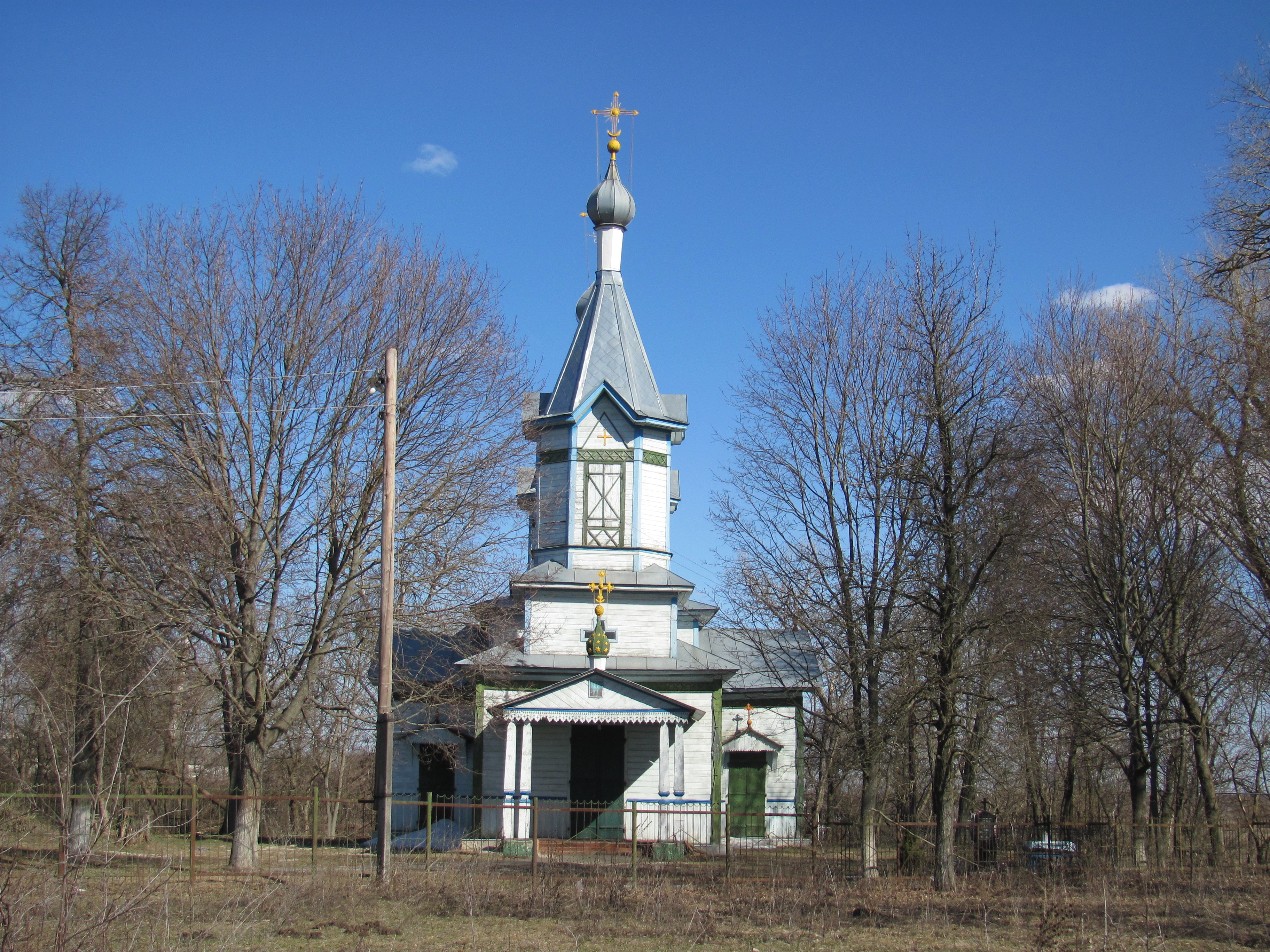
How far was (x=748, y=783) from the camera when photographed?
27656 millimetres

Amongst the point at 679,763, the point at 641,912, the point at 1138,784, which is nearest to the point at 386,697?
the point at 641,912

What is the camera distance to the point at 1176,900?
1473cm

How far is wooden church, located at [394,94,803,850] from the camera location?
23.4 metres

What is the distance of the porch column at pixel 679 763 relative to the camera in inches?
923

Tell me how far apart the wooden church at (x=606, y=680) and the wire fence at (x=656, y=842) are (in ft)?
0.46

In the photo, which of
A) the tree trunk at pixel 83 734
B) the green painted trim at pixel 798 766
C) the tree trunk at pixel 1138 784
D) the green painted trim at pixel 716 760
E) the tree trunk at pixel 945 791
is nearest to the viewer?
the tree trunk at pixel 945 791

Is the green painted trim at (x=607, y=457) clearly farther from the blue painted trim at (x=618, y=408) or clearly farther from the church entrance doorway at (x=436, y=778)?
the church entrance doorway at (x=436, y=778)

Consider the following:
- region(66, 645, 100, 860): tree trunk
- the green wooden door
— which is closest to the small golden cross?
the green wooden door

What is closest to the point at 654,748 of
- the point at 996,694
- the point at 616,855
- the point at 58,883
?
the point at 616,855

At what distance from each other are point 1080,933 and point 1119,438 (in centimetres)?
1189

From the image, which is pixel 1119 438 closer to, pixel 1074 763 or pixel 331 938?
pixel 1074 763

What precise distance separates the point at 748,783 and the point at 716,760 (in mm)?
3094

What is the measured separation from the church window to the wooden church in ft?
0.12

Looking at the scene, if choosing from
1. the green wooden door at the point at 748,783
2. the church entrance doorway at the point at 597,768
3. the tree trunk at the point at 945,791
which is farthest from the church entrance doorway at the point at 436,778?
the tree trunk at the point at 945,791
